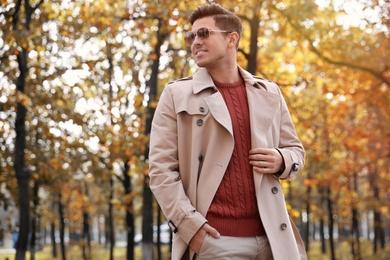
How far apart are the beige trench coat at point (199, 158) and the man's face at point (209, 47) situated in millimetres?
92

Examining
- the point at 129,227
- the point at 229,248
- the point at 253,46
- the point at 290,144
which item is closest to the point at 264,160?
the point at 290,144

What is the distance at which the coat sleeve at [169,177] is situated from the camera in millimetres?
3330

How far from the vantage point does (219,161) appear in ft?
11.2

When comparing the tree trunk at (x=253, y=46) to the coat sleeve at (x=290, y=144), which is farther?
the tree trunk at (x=253, y=46)

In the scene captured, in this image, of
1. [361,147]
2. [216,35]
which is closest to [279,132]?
[216,35]

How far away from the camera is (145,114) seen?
1614 centimetres

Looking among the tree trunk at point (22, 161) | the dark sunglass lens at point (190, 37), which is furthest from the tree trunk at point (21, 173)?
the dark sunglass lens at point (190, 37)

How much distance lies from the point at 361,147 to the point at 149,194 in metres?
9.97

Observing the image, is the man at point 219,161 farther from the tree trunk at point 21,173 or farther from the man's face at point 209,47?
the tree trunk at point 21,173

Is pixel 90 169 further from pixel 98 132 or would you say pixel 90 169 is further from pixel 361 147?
pixel 361 147

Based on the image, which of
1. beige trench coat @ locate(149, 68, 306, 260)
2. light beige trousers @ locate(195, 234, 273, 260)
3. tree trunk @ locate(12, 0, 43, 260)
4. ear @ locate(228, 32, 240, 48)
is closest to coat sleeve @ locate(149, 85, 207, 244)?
beige trench coat @ locate(149, 68, 306, 260)

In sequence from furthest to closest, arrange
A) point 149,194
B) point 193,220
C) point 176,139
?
point 149,194
point 176,139
point 193,220

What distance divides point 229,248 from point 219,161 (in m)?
0.46

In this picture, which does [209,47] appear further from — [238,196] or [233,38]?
[238,196]
